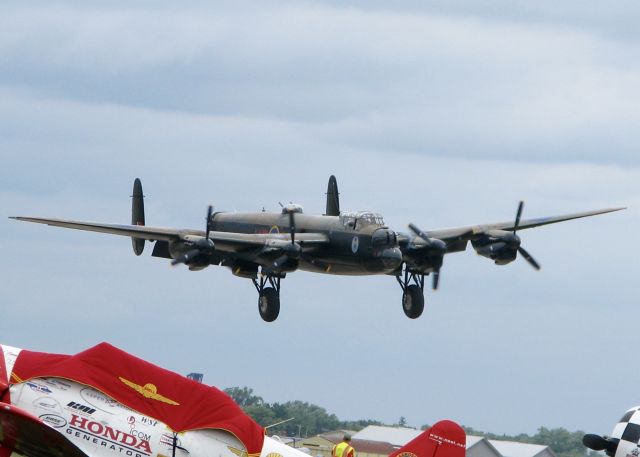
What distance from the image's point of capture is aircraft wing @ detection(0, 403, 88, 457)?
2214 centimetres

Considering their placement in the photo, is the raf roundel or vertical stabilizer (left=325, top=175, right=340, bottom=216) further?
vertical stabilizer (left=325, top=175, right=340, bottom=216)

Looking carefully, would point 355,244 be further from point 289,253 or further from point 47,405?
point 47,405

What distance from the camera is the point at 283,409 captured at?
69.6 meters

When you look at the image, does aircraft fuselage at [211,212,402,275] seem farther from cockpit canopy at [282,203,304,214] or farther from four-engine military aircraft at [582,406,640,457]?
four-engine military aircraft at [582,406,640,457]

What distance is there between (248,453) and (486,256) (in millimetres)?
41602

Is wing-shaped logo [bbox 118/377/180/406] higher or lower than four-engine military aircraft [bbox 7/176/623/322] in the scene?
lower

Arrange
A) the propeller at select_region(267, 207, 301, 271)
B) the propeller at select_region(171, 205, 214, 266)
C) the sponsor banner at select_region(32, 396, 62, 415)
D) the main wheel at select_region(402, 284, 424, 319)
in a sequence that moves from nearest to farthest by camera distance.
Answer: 1. the sponsor banner at select_region(32, 396, 62, 415)
2. the propeller at select_region(171, 205, 214, 266)
3. the propeller at select_region(267, 207, 301, 271)
4. the main wheel at select_region(402, 284, 424, 319)

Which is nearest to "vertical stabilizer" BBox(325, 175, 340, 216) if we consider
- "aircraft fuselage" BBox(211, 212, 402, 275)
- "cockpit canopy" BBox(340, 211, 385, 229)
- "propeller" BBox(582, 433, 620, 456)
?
"aircraft fuselage" BBox(211, 212, 402, 275)

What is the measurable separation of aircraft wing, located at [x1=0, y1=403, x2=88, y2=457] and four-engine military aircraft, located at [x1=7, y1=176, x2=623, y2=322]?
36.5 metres

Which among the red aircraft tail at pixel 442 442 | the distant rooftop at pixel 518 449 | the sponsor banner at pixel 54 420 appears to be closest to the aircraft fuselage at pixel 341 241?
the distant rooftop at pixel 518 449

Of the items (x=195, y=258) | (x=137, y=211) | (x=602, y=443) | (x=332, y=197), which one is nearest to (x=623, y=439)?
(x=602, y=443)

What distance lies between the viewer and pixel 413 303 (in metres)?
64.1

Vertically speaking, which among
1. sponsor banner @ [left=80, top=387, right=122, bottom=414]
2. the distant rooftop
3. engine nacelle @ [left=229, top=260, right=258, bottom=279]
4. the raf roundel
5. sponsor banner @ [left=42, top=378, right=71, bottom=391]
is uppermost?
the raf roundel

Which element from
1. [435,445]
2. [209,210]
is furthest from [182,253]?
[435,445]
